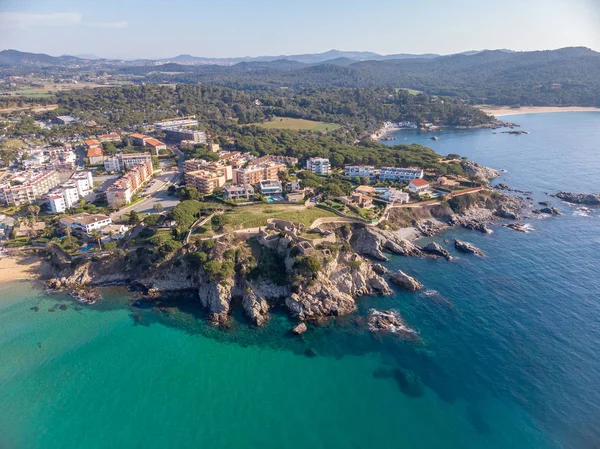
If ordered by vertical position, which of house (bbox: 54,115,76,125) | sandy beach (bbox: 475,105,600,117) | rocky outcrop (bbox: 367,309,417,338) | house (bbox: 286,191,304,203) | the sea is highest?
sandy beach (bbox: 475,105,600,117)

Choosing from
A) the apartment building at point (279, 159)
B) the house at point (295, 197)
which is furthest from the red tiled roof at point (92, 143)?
the house at point (295, 197)

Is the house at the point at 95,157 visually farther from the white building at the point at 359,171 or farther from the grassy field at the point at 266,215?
the white building at the point at 359,171

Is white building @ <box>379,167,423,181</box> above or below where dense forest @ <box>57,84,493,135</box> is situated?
below

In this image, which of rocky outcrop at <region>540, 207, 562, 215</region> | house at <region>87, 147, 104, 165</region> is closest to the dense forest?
house at <region>87, 147, 104, 165</region>

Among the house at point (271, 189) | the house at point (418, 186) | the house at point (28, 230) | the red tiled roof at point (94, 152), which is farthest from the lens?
the red tiled roof at point (94, 152)

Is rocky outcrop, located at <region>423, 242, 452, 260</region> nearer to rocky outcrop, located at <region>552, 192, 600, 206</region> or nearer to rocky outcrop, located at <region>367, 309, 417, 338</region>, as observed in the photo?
rocky outcrop, located at <region>367, 309, 417, 338</region>
